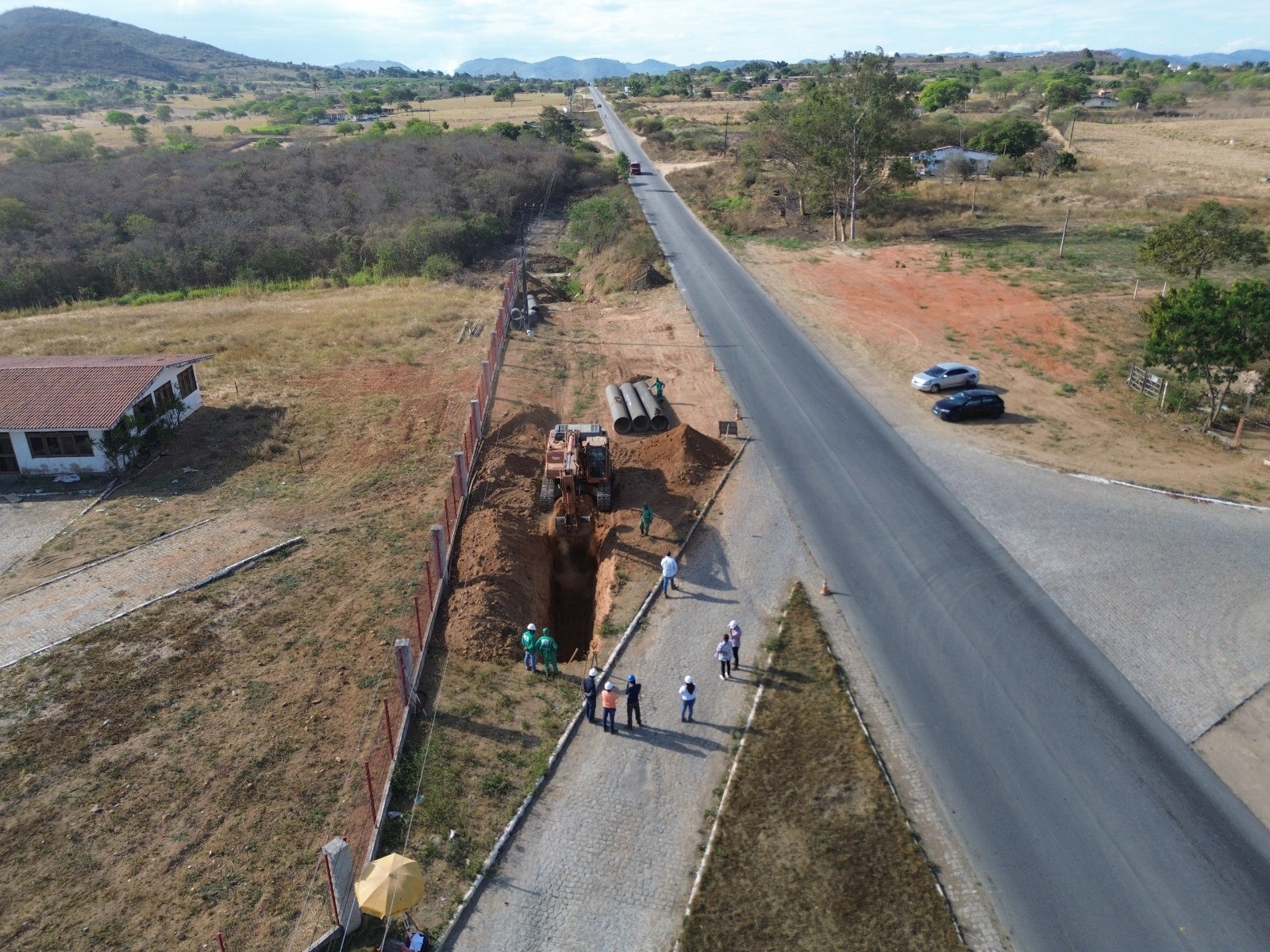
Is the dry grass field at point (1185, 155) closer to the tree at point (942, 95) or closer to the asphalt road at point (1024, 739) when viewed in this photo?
the tree at point (942, 95)

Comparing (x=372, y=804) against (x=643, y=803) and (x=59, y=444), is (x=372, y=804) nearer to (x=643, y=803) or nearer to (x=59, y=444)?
(x=643, y=803)

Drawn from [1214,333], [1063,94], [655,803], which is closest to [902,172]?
[1214,333]

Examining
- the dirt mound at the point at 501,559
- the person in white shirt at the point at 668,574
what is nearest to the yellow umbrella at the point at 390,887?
the dirt mound at the point at 501,559

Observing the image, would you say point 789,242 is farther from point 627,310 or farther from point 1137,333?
point 1137,333

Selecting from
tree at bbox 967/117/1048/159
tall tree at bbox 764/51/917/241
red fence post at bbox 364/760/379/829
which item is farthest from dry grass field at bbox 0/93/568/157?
red fence post at bbox 364/760/379/829

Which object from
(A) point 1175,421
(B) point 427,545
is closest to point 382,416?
(B) point 427,545
